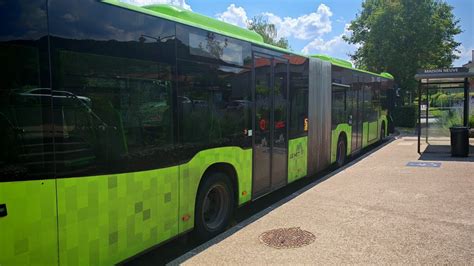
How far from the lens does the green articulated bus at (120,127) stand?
3176mm

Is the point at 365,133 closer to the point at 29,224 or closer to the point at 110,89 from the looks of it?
the point at 110,89

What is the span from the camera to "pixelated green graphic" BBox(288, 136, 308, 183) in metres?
8.37

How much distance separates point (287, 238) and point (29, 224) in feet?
10.8

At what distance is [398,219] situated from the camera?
20.6 feet

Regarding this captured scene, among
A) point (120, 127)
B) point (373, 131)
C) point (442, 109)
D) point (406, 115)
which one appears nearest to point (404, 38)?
point (406, 115)

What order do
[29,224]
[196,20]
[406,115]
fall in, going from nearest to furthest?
1. [29,224]
2. [196,20]
3. [406,115]

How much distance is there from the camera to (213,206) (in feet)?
20.0

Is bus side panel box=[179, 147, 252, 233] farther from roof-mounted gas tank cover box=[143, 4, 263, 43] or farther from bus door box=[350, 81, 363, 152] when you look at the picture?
bus door box=[350, 81, 363, 152]

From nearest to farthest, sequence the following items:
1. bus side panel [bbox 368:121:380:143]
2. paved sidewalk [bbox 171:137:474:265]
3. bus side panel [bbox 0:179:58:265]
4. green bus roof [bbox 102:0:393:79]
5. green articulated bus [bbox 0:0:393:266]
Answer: bus side panel [bbox 0:179:58:265] → green articulated bus [bbox 0:0:393:266] → green bus roof [bbox 102:0:393:79] → paved sidewalk [bbox 171:137:474:265] → bus side panel [bbox 368:121:380:143]

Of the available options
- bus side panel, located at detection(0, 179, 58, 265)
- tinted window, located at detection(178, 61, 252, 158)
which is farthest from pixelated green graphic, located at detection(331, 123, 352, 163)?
bus side panel, located at detection(0, 179, 58, 265)

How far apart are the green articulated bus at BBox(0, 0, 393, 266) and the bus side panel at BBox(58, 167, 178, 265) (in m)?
0.01

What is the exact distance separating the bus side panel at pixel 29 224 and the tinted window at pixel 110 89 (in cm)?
28

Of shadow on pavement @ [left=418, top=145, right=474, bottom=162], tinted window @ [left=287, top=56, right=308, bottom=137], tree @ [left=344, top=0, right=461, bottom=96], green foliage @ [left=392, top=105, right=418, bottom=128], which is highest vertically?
tree @ [left=344, top=0, right=461, bottom=96]

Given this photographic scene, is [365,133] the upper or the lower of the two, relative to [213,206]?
upper
